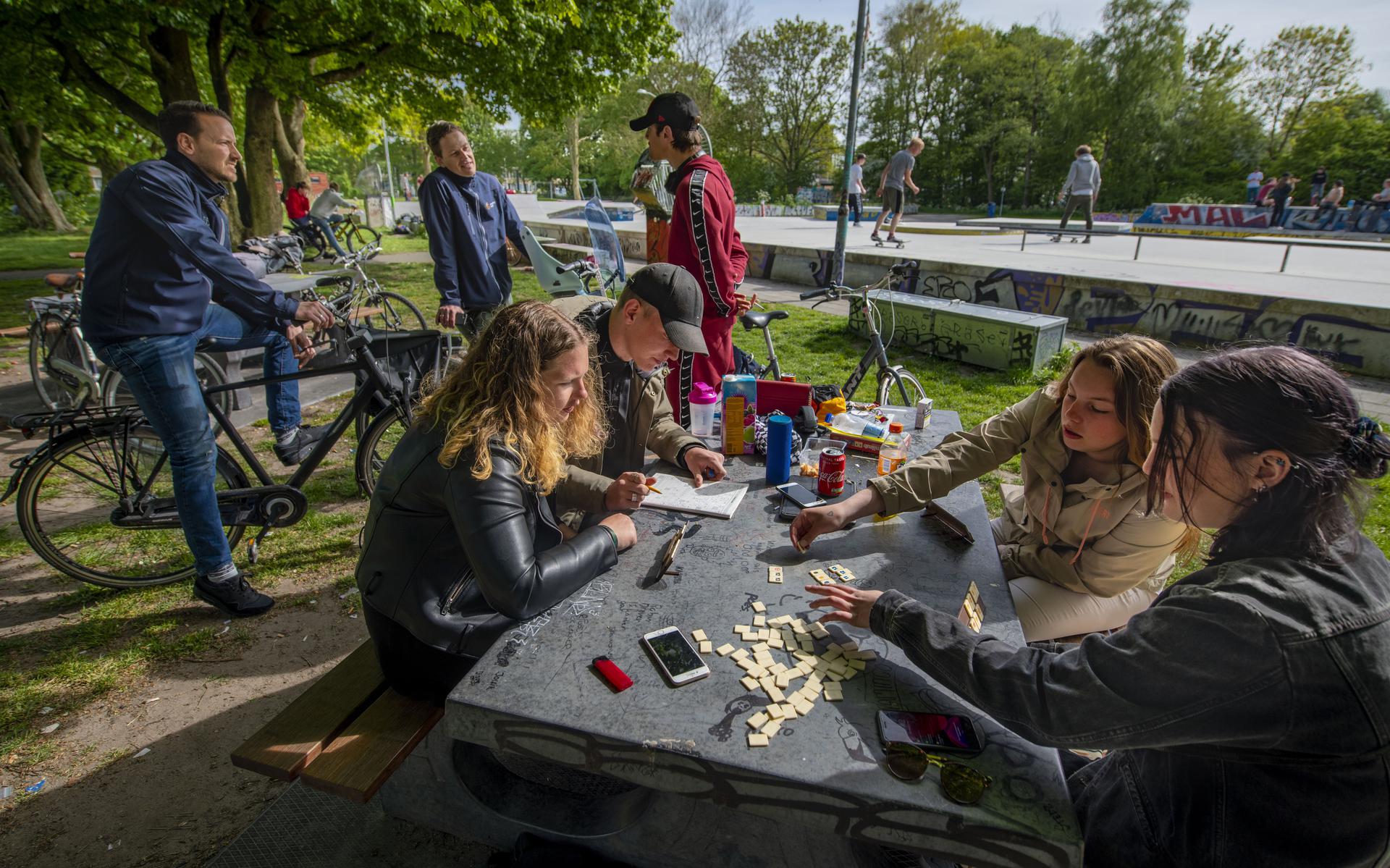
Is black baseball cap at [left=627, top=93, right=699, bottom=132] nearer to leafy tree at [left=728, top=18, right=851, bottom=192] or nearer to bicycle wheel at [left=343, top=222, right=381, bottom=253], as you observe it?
bicycle wheel at [left=343, top=222, right=381, bottom=253]

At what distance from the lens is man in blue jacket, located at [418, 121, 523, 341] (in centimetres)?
481

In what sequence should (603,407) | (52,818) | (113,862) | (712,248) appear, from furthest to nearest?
(712,248), (603,407), (52,818), (113,862)

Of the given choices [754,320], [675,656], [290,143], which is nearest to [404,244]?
[290,143]

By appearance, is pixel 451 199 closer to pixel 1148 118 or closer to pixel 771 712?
pixel 771 712

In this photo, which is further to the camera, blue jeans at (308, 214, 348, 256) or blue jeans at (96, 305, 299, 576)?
blue jeans at (308, 214, 348, 256)

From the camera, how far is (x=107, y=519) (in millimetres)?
4383

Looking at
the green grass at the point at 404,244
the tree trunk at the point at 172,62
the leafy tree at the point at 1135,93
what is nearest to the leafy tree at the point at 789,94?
the leafy tree at the point at 1135,93

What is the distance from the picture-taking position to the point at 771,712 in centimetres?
146

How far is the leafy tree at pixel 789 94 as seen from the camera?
44062 millimetres

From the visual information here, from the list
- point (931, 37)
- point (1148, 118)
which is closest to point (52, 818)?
point (1148, 118)

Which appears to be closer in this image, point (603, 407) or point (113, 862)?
point (113, 862)

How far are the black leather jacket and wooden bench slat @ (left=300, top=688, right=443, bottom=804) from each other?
0.26m

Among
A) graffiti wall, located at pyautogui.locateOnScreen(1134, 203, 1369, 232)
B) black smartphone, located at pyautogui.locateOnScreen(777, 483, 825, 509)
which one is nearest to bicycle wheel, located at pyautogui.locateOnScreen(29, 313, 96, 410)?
black smartphone, located at pyautogui.locateOnScreen(777, 483, 825, 509)

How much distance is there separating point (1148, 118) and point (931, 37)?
14.7m
